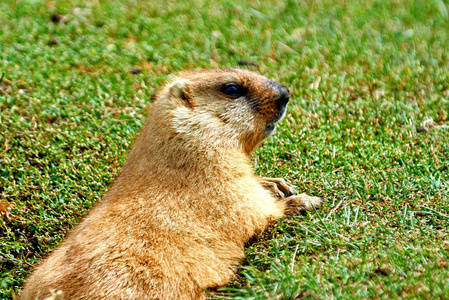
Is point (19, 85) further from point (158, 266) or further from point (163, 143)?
point (158, 266)

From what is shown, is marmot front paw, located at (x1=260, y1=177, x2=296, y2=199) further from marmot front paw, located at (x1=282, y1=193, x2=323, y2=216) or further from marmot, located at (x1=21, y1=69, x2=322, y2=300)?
marmot front paw, located at (x1=282, y1=193, x2=323, y2=216)

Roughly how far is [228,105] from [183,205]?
1.01 meters

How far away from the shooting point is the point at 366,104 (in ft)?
19.8

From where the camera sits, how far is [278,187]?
191 inches

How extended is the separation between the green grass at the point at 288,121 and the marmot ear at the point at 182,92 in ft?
3.57

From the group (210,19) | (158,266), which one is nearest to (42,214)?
(158,266)

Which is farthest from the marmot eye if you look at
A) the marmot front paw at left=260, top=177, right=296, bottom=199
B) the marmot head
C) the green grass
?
the green grass

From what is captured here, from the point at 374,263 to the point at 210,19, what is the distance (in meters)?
5.25

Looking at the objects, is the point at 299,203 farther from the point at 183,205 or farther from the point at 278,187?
the point at 183,205

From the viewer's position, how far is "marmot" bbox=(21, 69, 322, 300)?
373 cm

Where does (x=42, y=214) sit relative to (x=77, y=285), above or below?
below

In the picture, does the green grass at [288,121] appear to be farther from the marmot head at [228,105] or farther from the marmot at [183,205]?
the marmot head at [228,105]

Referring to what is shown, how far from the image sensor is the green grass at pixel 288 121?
3.81 m

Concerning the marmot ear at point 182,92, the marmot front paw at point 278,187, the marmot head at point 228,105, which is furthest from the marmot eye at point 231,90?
the marmot front paw at point 278,187
